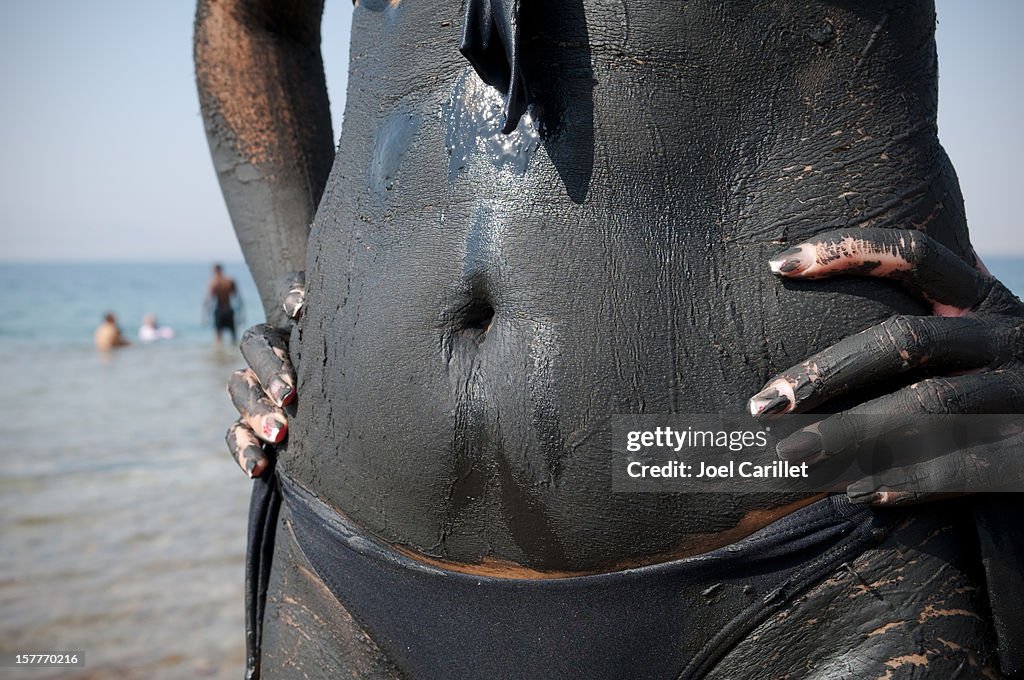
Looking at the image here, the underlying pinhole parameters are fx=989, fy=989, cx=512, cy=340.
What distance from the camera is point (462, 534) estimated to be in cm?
123

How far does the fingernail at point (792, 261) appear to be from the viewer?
112cm

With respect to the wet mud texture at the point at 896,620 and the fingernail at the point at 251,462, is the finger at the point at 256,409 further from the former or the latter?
the wet mud texture at the point at 896,620

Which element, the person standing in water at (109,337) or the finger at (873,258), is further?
the person standing in water at (109,337)

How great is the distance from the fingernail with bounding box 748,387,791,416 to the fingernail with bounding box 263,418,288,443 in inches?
27.6

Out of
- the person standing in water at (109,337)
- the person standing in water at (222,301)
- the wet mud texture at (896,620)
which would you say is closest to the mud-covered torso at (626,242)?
the wet mud texture at (896,620)

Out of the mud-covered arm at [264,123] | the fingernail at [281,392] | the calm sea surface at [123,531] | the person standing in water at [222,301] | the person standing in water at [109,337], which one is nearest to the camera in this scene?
the fingernail at [281,392]

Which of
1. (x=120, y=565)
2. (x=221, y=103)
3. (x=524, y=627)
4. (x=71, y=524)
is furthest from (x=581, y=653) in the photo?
(x=71, y=524)

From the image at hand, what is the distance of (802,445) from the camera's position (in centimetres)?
110

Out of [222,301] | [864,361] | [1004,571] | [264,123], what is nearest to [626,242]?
[864,361]

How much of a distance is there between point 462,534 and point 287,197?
0.84 metres

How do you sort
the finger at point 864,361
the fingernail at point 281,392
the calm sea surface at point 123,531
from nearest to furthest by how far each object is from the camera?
the finger at point 864,361 < the fingernail at point 281,392 < the calm sea surface at point 123,531

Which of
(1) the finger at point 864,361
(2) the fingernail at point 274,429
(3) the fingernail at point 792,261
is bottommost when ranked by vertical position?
(2) the fingernail at point 274,429

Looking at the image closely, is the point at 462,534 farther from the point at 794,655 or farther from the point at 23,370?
the point at 23,370

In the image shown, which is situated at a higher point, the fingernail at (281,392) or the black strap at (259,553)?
the fingernail at (281,392)
